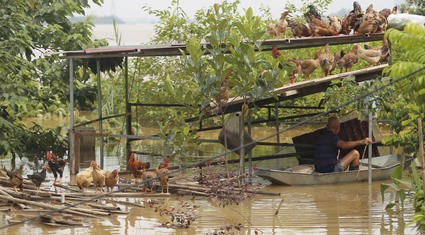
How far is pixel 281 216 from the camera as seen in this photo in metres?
13.3

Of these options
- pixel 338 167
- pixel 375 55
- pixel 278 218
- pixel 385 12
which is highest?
pixel 385 12

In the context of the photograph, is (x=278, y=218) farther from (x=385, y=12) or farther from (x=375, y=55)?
(x=385, y=12)

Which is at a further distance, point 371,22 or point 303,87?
point 371,22

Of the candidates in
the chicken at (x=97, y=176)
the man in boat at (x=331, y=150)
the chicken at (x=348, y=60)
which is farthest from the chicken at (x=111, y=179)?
the chicken at (x=348, y=60)

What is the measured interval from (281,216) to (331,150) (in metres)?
2.92

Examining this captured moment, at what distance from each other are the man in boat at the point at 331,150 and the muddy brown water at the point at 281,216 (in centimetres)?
32

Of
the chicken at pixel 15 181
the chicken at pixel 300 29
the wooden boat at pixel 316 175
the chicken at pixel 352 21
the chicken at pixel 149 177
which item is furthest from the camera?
the chicken at pixel 300 29

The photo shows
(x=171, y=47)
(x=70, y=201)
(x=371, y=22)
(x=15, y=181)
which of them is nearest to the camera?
(x=70, y=201)

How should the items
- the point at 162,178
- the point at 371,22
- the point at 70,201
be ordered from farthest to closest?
the point at 371,22
the point at 162,178
the point at 70,201

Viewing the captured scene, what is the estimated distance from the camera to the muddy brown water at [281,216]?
12.4 meters

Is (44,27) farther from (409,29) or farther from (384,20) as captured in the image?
(409,29)

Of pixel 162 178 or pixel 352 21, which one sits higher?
pixel 352 21

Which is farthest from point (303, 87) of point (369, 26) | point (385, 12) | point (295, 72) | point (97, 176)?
point (97, 176)

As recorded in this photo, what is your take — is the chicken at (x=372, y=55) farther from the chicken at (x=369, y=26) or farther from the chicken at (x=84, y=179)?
the chicken at (x=84, y=179)
